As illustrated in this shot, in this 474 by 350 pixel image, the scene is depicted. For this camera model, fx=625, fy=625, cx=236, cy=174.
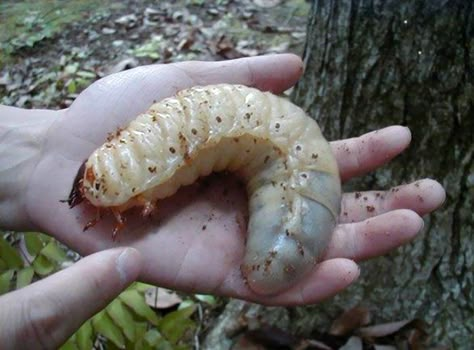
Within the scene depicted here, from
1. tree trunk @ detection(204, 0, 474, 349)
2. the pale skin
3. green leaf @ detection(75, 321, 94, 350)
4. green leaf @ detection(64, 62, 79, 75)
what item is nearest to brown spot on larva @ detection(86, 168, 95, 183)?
the pale skin

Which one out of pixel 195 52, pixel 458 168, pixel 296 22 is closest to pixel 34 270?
pixel 458 168

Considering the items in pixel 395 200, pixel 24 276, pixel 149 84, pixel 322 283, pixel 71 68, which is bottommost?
pixel 71 68

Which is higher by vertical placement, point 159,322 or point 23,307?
point 23,307

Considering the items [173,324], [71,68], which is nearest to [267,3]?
[71,68]

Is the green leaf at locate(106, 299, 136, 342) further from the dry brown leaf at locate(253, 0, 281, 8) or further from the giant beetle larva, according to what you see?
the dry brown leaf at locate(253, 0, 281, 8)

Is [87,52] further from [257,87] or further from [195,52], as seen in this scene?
[257,87]

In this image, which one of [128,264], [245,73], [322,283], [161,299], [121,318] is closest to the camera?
[128,264]

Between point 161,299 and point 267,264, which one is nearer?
point 267,264

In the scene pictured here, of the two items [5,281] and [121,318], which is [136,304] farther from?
[5,281]
